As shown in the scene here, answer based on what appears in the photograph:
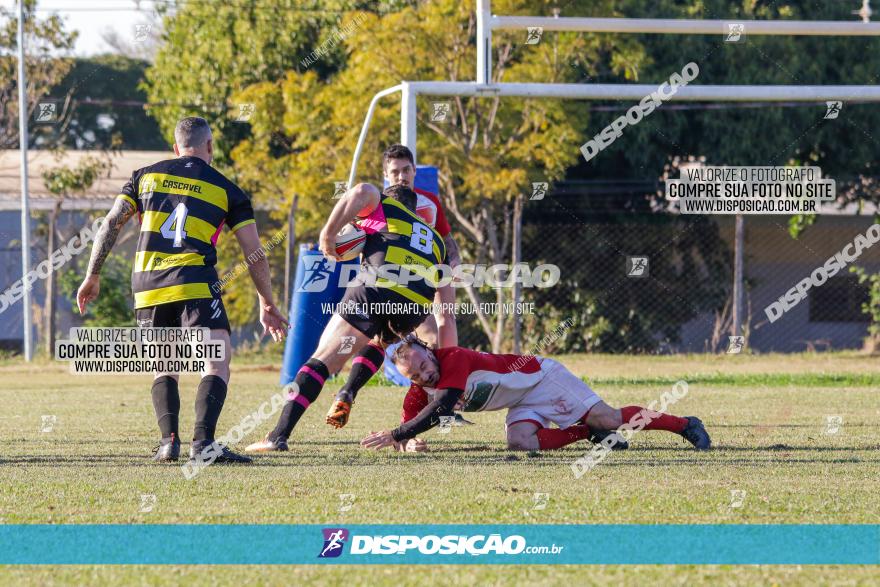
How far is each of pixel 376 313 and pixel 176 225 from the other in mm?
1407

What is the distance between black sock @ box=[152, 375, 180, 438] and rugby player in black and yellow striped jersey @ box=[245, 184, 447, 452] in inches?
26.6

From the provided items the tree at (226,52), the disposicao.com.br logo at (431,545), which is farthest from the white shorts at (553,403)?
the tree at (226,52)

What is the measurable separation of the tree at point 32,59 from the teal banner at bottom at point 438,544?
17563 millimetres

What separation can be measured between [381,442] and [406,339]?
2.11ft

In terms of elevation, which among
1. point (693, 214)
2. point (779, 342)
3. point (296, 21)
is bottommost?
point (779, 342)

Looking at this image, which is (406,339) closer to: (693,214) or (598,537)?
(598,537)

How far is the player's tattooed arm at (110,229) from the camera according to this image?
700 centimetres

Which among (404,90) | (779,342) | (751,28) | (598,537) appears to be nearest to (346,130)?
(404,90)

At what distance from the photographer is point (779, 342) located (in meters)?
23.9

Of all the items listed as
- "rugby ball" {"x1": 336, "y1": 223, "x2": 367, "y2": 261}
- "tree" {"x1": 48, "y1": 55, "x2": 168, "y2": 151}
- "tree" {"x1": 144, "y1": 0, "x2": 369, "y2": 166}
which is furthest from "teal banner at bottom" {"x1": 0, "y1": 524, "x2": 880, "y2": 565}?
"tree" {"x1": 48, "y1": 55, "x2": 168, "y2": 151}

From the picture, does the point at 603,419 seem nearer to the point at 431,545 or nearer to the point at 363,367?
the point at 363,367

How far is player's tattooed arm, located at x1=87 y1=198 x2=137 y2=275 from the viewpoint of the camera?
276 inches

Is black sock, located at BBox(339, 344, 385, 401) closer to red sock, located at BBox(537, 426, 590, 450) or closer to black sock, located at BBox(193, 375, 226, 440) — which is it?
black sock, located at BBox(193, 375, 226, 440)

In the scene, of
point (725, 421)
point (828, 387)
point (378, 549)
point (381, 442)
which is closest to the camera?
point (378, 549)
